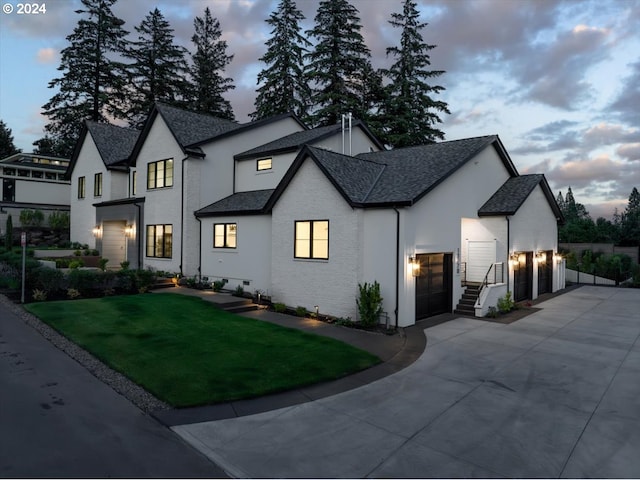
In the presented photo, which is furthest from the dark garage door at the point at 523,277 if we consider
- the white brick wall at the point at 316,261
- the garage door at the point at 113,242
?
the garage door at the point at 113,242

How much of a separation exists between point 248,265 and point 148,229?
8971mm

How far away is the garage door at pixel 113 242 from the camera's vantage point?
88.4 ft

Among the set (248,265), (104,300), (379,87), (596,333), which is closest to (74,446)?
(104,300)

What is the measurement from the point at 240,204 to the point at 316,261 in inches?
265

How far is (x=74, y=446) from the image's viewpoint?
5473 millimetres

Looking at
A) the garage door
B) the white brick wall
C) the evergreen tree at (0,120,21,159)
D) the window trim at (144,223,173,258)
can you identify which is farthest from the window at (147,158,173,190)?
the evergreen tree at (0,120,21,159)

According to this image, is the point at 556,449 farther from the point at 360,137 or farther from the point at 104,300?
the point at 360,137

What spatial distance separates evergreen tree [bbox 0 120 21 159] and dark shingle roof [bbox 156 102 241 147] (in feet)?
175

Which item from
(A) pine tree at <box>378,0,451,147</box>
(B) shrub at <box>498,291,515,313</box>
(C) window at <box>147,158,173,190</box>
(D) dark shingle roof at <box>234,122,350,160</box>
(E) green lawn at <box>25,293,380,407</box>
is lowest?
(E) green lawn at <box>25,293,380,407</box>

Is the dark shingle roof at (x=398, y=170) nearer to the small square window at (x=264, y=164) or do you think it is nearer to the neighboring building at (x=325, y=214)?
the neighboring building at (x=325, y=214)

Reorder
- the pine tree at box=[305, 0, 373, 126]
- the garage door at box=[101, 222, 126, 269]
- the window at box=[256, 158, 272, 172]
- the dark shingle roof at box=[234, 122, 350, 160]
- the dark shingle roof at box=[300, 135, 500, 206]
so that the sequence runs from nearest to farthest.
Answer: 1. the dark shingle roof at box=[300, 135, 500, 206]
2. the dark shingle roof at box=[234, 122, 350, 160]
3. the window at box=[256, 158, 272, 172]
4. the garage door at box=[101, 222, 126, 269]
5. the pine tree at box=[305, 0, 373, 126]

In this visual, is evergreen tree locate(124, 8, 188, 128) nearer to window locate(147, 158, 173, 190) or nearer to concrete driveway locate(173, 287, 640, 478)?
window locate(147, 158, 173, 190)

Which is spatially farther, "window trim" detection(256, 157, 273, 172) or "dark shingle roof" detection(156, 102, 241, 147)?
"dark shingle roof" detection(156, 102, 241, 147)

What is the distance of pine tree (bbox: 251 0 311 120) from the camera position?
42406mm
